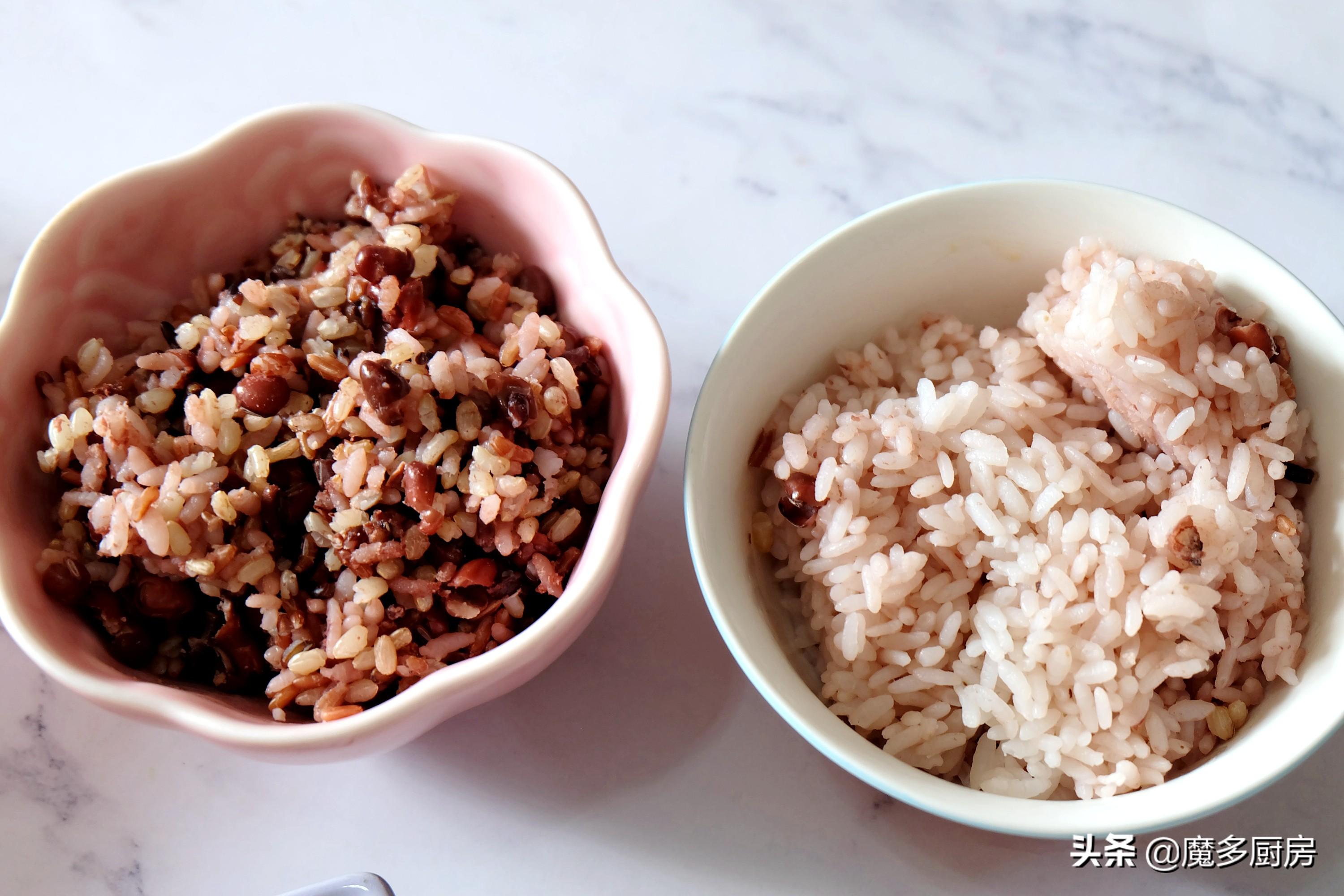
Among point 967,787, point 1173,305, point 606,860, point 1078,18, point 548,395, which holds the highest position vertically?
point 1078,18

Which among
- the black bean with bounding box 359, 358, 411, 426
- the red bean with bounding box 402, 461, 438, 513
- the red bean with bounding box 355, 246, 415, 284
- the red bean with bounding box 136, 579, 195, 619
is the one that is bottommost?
the red bean with bounding box 136, 579, 195, 619

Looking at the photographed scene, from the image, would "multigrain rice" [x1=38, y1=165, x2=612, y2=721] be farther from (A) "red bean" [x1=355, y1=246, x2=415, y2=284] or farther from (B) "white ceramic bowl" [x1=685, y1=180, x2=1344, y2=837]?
(B) "white ceramic bowl" [x1=685, y1=180, x2=1344, y2=837]

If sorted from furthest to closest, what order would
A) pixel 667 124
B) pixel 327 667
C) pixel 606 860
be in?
1. pixel 667 124
2. pixel 606 860
3. pixel 327 667

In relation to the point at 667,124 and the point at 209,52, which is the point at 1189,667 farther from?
the point at 209,52

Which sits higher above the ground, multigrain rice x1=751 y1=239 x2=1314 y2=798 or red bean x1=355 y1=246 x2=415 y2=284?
red bean x1=355 y1=246 x2=415 y2=284

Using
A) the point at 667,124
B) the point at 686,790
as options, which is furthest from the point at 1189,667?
the point at 667,124

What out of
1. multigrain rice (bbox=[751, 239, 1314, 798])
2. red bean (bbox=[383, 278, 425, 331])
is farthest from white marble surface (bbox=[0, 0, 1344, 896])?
red bean (bbox=[383, 278, 425, 331])
